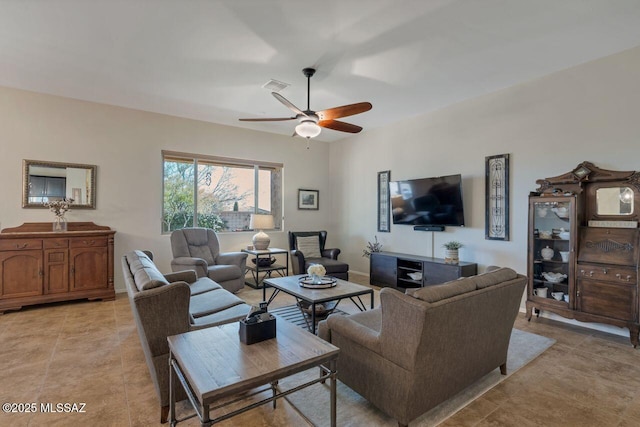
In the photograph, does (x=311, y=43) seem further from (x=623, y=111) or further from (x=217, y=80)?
(x=623, y=111)

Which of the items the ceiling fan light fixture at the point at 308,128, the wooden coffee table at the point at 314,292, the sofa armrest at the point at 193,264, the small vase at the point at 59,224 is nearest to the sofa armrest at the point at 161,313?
the wooden coffee table at the point at 314,292

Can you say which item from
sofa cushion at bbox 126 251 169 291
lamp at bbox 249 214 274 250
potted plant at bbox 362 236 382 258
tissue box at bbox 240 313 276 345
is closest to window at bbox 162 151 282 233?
lamp at bbox 249 214 274 250

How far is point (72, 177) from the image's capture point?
15.2ft

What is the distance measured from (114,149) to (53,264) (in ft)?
6.15

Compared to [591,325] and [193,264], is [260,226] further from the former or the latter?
[591,325]

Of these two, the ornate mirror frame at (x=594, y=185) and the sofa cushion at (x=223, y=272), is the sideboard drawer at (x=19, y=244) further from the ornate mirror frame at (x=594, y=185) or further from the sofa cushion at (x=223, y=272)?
the ornate mirror frame at (x=594, y=185)

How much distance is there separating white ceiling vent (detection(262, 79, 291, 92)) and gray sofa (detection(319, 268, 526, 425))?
3045 millimetres

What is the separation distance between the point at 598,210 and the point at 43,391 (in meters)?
5.28

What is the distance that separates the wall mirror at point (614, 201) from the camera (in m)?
3.17

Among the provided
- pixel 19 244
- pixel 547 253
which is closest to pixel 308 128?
pixel 547 253

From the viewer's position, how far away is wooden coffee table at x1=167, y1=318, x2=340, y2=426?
51.5 inches

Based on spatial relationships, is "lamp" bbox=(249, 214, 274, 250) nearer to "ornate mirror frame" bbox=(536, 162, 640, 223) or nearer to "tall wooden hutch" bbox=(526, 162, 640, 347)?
"tall wooden hutch" bbox=(526, 162, 640, 347)

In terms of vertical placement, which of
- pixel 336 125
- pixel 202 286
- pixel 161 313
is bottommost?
pixel 202 286

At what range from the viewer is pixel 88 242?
436 cm
